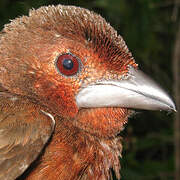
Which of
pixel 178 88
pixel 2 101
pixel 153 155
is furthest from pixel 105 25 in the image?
pixel 153 155

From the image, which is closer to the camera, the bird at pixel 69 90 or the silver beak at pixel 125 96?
the bird at pixel 69 90

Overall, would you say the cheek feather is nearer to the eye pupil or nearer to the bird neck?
the bird neck

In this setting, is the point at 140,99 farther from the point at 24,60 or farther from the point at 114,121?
the point at 24,60

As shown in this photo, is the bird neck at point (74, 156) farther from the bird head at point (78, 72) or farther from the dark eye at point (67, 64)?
the dark eye at point (67, 64)

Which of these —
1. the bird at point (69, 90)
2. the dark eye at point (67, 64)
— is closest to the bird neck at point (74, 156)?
the bird at point (69, 90)

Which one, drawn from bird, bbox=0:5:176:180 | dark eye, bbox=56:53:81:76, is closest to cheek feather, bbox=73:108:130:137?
bird, bbox=0:5:176:180

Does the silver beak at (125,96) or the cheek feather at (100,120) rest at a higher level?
the silver beak at (125,96)

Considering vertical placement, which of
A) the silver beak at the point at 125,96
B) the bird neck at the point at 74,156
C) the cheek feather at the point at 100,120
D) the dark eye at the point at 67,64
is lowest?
the bird neck at the point at 74,156
